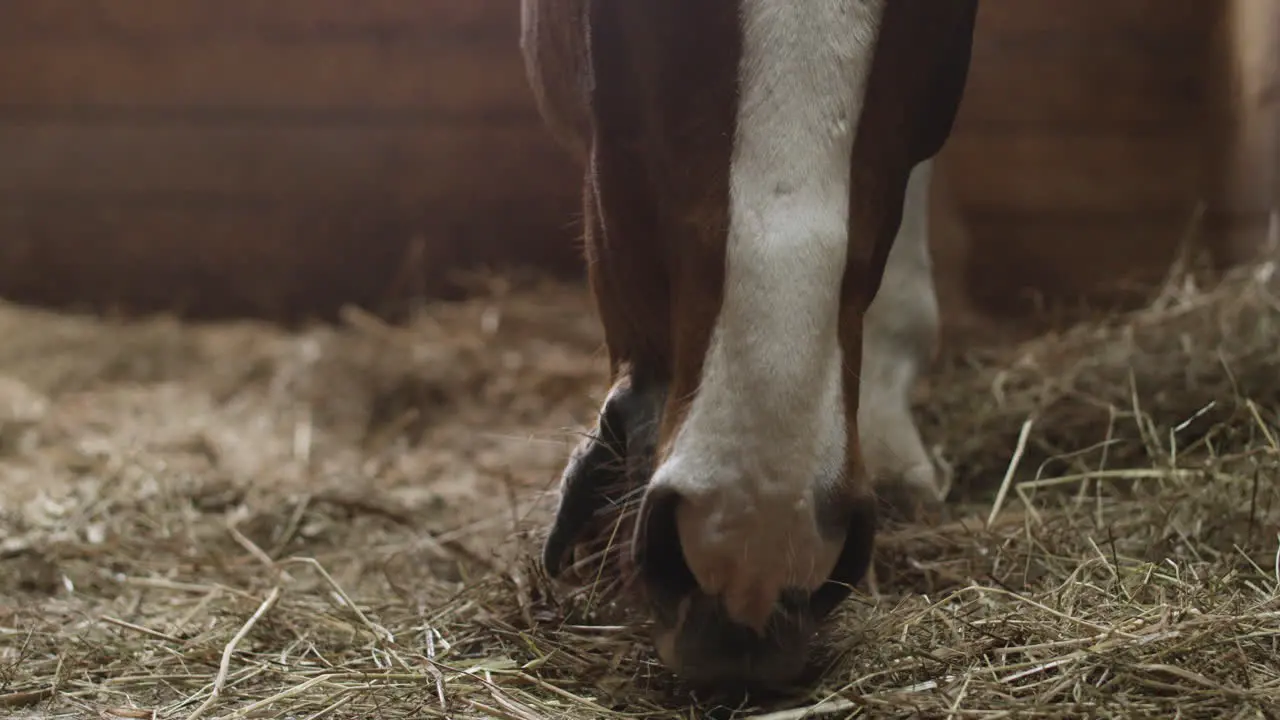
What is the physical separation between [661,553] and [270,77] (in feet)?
10.3

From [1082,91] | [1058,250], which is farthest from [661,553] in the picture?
[1082,91]

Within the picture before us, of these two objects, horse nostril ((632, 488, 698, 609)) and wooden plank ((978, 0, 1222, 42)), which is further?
wooden plank ((978, 0, 1222, 42))

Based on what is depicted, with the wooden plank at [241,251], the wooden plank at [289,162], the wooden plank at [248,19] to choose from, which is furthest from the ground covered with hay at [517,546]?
the wooden plank at [248,19]

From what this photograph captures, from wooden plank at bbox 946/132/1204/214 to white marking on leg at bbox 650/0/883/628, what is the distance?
2.52 meters

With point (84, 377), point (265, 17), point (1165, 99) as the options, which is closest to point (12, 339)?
point (84, 377)

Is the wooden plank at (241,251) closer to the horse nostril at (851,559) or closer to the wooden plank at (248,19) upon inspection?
the wooden plank at (248,19)

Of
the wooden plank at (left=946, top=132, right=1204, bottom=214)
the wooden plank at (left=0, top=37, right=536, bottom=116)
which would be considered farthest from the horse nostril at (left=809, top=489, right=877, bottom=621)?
the wooden plank at (left=0, top=37, right=536, bottom=116)

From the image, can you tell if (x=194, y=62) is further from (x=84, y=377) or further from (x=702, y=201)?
(x=702, y=201)

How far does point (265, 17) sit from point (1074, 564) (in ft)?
10.4

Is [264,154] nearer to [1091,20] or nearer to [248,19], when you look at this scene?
[248,19]

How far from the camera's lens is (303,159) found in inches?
142

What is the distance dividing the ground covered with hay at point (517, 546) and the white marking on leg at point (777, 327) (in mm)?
136

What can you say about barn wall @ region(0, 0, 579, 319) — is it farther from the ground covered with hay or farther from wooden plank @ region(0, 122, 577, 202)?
the ground covered with hay

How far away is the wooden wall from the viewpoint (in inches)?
132
